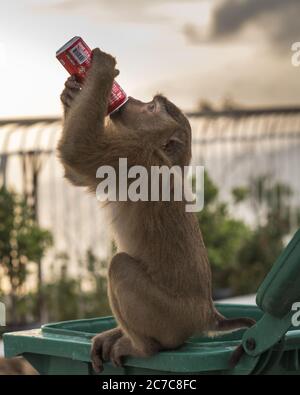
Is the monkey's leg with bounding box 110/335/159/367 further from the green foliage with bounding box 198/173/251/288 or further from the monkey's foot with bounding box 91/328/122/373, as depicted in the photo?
the green foliage with bounding box 198/173/251/288

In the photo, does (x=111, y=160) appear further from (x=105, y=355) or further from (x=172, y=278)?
(x=105, y=355)

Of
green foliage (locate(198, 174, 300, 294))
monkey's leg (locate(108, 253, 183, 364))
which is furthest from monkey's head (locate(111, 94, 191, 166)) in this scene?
green foliage (locate(198, 174, 300, 294))

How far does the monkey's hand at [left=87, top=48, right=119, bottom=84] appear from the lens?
169 inches

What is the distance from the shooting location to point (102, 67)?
428 cm

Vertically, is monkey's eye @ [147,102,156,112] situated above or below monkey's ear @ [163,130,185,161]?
above

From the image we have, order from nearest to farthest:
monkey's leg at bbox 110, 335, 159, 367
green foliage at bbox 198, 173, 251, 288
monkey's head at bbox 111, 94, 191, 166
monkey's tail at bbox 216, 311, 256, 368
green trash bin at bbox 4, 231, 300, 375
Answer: green trash bin at bbox 4, 231, 300, 375 < monkey's leg at bbox 110, 335, 159, 367 < monkey's tail at bbox 216, 311, 256, 368 < monkey's head at bbox 111, 94, 191, 166 < green foliage at bbox 198, 173, 251, 288

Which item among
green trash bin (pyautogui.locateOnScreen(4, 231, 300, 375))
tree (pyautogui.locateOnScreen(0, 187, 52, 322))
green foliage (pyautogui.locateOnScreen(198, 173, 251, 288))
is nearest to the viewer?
green trash bin (pyautogui.locateOnScreen(4, 231, 300, 375))

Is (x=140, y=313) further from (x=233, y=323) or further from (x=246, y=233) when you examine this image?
(x=246, y=233)

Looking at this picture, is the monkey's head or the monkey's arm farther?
the monkey's head

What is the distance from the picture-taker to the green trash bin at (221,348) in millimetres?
3408

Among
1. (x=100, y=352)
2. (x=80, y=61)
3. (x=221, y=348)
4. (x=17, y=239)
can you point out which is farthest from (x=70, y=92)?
(x=17, y=239)

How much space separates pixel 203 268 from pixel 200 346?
49cm
